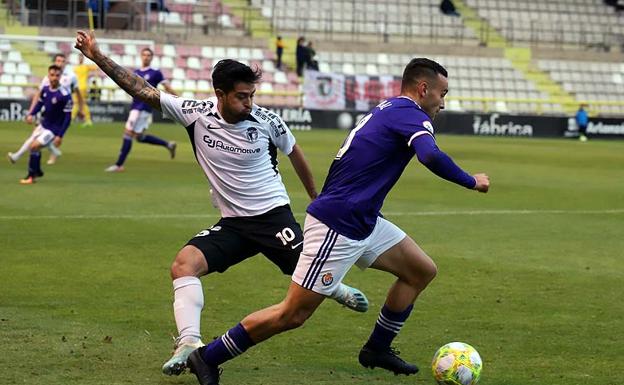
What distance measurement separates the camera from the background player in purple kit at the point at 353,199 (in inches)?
284

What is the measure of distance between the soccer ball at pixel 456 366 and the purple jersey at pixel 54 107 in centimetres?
1522

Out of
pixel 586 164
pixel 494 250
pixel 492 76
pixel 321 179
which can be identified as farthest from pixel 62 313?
pixel 492 76

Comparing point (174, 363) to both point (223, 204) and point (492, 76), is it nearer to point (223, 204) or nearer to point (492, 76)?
point (223, 204)

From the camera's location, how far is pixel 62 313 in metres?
9.72

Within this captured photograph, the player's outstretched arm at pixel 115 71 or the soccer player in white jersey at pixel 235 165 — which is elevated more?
the player's outstretched arm at pixel 115 71

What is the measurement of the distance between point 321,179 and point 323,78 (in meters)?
23.2

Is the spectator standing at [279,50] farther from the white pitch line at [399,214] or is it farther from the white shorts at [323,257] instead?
the white shorts at [323,257]

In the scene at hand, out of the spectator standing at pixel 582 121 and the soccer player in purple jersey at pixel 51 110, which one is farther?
the spectator standing at pixel 582 121

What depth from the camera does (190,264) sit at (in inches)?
305

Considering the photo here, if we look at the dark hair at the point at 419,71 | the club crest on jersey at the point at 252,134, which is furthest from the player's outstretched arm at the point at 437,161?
the club crest on jersey at the point at 252,134

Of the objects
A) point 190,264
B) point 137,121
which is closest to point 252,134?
point 190,264

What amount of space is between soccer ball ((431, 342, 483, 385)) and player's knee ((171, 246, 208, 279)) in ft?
5.03

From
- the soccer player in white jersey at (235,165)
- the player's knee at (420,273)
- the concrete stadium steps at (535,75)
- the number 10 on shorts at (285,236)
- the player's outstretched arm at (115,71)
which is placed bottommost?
the concrete stadium steps at (535,75)

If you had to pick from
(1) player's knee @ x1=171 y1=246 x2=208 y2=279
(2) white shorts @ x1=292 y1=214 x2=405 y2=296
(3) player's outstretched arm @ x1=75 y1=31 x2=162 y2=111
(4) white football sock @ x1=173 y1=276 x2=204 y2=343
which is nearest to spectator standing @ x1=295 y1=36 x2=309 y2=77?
(3) player's outstretched arm @ x1=75 y1=31 x2=162 y2=111
